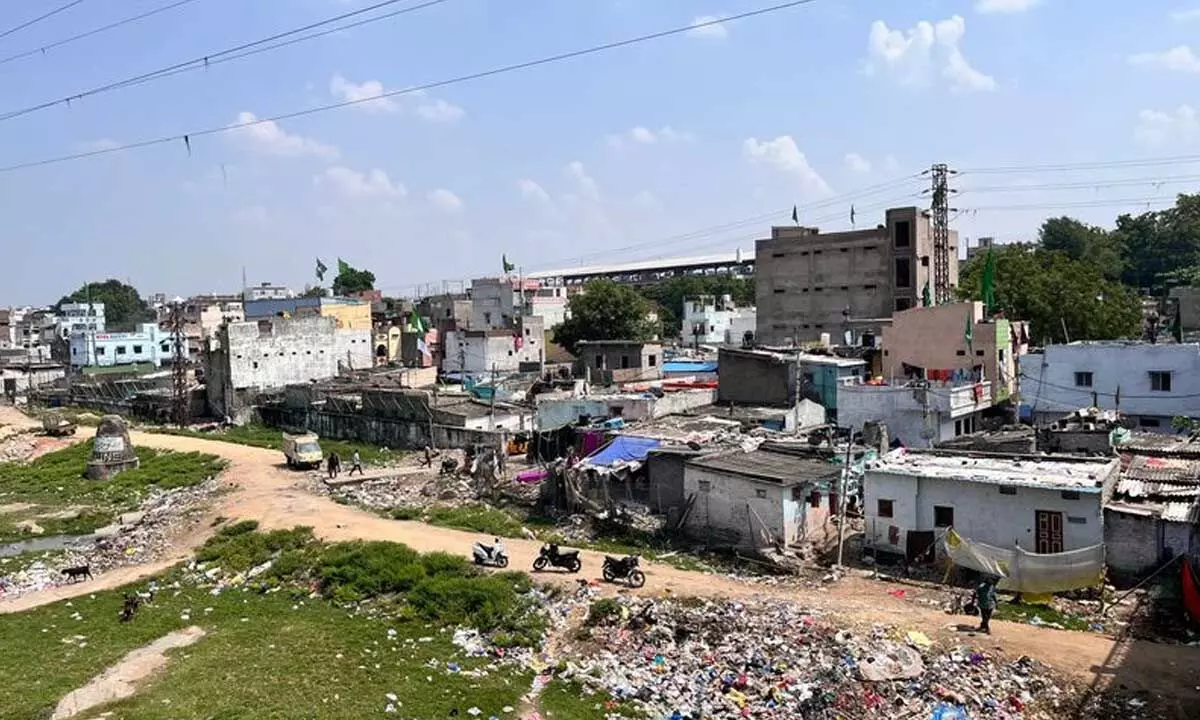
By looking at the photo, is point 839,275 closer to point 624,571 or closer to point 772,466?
point 772,466

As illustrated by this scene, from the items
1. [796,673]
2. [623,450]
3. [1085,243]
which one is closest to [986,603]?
[796,673]

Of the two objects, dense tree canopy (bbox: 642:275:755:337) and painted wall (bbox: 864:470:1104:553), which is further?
dense tree canopy (bbox: 642:275:755:337)

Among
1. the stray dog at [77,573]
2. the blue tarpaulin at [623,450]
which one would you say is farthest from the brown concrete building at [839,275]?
the stray dog at [77,573]

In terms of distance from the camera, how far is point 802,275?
6581cm

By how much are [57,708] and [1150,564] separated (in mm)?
20597

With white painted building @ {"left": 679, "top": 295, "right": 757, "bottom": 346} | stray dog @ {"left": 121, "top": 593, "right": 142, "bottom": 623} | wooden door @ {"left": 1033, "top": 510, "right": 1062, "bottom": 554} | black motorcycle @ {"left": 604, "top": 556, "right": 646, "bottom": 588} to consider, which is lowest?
stray dog @ {"left": 121, "top": 593, "right": 142, "bottom": 623}

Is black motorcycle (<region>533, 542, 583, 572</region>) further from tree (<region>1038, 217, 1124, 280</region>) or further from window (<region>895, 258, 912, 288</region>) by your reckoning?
tree (<region>1038, 217, 1124, 280</region>)

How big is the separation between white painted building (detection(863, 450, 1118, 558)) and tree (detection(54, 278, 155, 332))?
116m

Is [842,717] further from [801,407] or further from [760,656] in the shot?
[801,407]

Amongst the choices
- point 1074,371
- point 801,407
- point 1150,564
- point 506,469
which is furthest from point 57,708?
point 1074,371

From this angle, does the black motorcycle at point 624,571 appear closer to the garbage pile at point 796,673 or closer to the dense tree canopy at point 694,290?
the garbage pile at point 796,673

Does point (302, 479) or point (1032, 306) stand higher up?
point (1032, 306)

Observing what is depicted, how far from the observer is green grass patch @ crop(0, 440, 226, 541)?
103 ft

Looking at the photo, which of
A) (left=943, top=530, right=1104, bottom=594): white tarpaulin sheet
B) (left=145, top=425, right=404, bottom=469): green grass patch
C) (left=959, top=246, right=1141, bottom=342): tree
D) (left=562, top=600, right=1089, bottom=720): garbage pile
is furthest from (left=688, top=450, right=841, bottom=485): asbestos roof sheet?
(left=959, top=246, right=1141, bottom=342): tree
